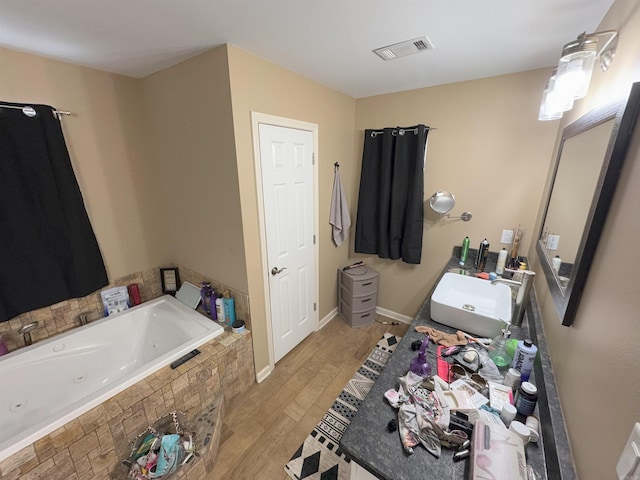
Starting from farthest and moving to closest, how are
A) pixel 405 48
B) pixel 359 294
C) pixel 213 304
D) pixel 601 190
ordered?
pixel 359 294
pixel 213 304
pixel 405 48
pixel 601 190

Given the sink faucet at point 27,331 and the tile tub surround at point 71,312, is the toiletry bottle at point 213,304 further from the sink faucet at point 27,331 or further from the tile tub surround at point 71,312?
the sink faucet at point 27,331

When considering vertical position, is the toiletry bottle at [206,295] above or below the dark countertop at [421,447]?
below

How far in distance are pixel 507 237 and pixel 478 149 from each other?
0.77 meters

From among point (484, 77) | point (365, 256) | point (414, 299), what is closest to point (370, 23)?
point (484, 77)

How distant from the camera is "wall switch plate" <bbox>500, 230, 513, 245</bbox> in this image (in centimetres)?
210

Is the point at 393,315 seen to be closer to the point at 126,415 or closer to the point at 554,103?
the point at 554,103

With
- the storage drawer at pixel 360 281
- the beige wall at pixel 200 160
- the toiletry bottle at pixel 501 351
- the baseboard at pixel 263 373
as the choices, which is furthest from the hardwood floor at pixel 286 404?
the toiletry bottle at pixel 501 351

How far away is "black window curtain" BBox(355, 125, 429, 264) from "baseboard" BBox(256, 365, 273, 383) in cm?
149

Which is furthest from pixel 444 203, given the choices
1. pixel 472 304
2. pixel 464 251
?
pixel 472 304

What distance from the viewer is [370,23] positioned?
124cm

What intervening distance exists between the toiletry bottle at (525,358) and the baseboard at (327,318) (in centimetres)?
196

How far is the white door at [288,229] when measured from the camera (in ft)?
6.20

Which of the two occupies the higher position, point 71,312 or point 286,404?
point 71,312

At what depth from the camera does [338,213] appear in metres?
2.62
